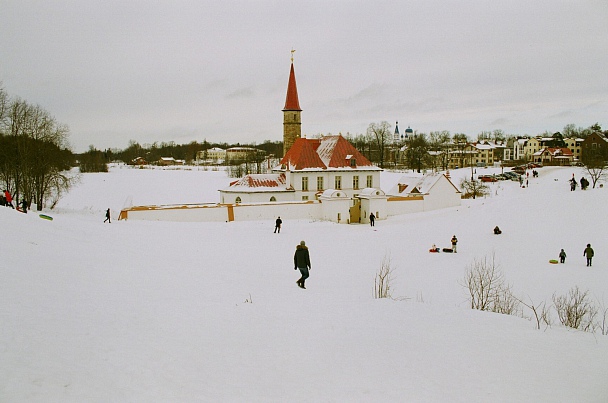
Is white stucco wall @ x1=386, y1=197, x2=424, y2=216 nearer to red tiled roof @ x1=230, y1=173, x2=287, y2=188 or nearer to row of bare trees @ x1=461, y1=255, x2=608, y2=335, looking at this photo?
red tiled roof @ x1=230, y1=173, x2=287, y2=188

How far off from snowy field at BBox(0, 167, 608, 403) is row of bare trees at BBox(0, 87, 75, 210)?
53.8ft

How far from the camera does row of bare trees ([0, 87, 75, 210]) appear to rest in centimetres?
2952

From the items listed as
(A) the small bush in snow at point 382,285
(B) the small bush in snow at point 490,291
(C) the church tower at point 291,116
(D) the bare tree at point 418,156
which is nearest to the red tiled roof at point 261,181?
(C) the church tower at point 291,116

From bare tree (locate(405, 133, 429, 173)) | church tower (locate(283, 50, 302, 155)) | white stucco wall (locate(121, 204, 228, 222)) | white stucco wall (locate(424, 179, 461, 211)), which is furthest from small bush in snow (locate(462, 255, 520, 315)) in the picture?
bare tree (locate(405, 133, 429, 173))

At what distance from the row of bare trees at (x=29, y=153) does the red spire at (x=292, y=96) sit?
67.3 feet

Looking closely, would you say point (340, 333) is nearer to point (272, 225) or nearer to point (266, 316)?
point (266, 316)

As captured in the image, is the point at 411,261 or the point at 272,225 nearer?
the point at 411,261

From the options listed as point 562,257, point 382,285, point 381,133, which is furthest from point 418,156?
point 382,285

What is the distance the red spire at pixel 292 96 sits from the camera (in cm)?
4272

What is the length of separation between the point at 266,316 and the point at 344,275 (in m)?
7.34

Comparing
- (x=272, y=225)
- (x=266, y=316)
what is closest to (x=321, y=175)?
(x=272, y=225)

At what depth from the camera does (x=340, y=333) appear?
28.2ft

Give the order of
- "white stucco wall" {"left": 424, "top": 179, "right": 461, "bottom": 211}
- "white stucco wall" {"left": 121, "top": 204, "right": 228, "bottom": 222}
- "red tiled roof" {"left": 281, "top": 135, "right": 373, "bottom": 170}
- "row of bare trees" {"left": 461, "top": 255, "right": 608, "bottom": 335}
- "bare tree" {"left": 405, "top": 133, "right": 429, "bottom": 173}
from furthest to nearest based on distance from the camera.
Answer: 1. "bare tree" {"left": 405, "top": 133, "right": 429, "bottom": 173}
2. "red tiled roof" {"left": 281, "top": 135, "right": 373, "bottom": 170}
3. "white stucco wall" {"left": 424, "top": 179, "right": 461, "bottom": 211}
4. "white stucco wall" {"left": 121, "top": 204, "right": 228, "bottom": 222}
5. "row of bare trees" {"left": 461, "top": 255, "right": 608, "bottom": 335}

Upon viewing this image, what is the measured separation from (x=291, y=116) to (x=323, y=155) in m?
7.58
